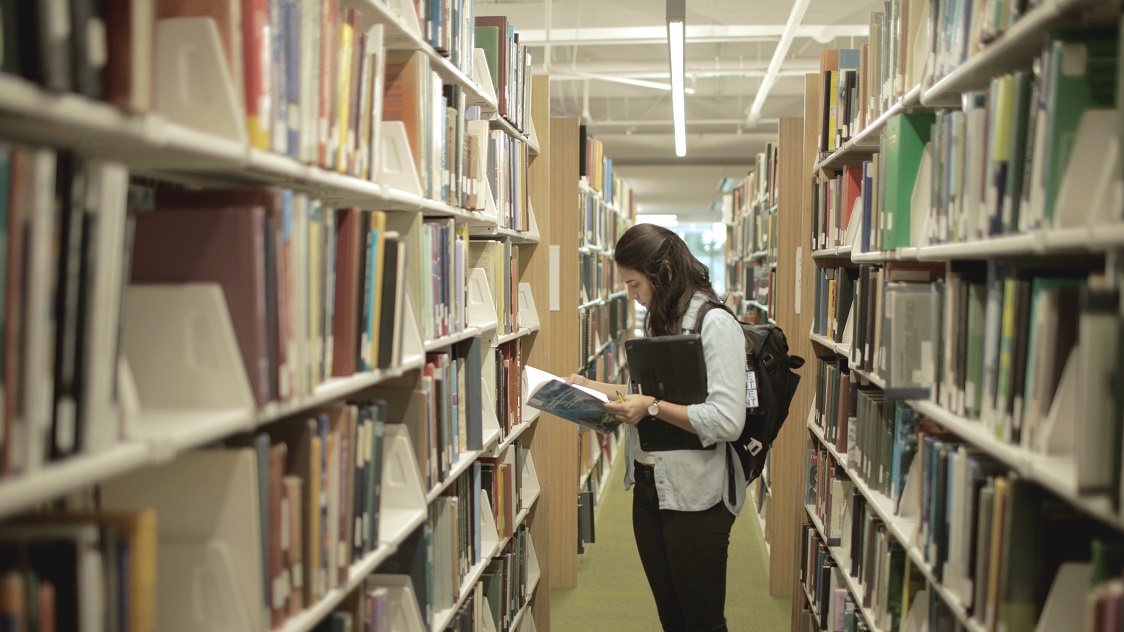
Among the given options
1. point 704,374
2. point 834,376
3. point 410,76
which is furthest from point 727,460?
point 410,76

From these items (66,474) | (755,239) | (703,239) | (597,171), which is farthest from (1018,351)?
(703,239)

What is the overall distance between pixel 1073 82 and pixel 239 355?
1249mm

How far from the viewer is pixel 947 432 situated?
182 centimetres

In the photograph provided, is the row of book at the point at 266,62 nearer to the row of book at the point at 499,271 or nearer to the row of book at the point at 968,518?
the row of book at the point at 499,271

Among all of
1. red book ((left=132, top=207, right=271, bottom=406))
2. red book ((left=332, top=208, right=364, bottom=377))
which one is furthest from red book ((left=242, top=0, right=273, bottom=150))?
red book ((left=332, top=208, right=364, bottom=377))

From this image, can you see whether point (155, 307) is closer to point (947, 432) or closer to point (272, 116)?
point (272, 116)

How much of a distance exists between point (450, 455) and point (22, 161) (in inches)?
57.2

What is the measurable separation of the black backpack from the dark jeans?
181mm

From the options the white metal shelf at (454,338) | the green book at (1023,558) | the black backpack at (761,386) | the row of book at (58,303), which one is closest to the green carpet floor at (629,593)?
the black backpack at (761,386)

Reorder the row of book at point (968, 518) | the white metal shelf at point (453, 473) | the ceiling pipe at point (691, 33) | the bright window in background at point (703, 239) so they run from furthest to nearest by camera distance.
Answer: the bright window in background at point (703, 239), the ceiling pipe at point (691, 33), the white metal shelf at point (453, 473), the row of book at point (968, 518)

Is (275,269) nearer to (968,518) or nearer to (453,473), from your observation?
(453,473)

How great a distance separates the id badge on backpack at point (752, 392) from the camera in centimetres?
243

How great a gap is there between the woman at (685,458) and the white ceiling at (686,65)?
2.76 metres

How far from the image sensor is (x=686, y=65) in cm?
789
